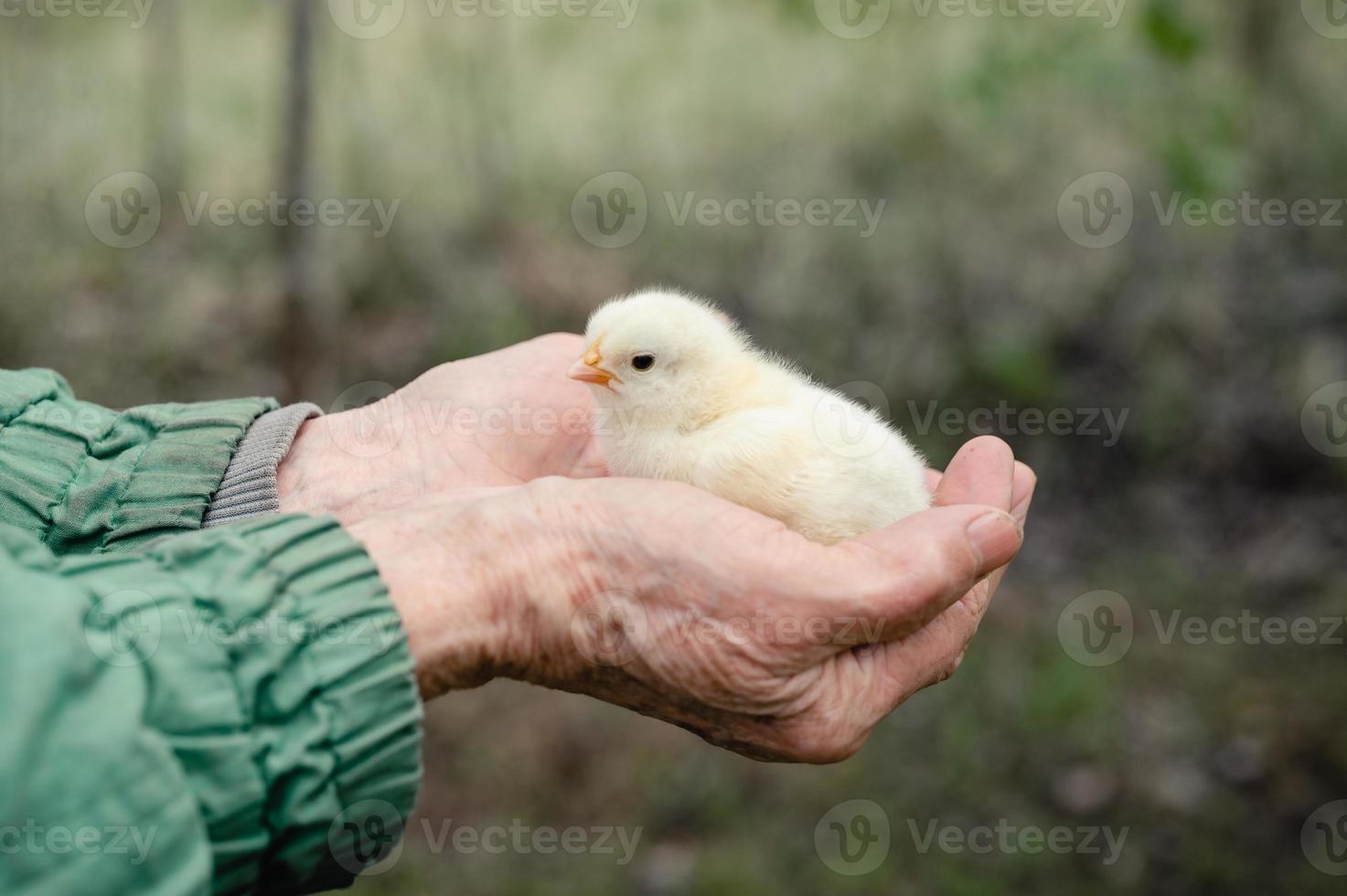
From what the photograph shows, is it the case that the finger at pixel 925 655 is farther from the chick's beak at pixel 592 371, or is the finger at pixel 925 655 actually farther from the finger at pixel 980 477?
the chick's beak at pixel 592 371

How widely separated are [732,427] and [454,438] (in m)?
0.92

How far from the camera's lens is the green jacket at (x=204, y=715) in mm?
1462

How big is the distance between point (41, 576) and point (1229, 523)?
535cm

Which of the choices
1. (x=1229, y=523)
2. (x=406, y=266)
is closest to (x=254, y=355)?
(x=406, y=266)

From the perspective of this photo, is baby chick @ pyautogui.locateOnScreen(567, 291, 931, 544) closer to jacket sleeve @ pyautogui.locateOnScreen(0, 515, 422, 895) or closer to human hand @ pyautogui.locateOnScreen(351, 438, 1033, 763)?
human hand @ pyautogui.locateOnScreen(351, 438, 1033, 763)

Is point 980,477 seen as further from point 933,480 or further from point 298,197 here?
point 298,197

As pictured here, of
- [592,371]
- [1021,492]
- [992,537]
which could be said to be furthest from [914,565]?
[592,371]

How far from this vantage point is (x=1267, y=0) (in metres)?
6.27

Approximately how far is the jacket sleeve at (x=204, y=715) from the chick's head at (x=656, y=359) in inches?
41.7

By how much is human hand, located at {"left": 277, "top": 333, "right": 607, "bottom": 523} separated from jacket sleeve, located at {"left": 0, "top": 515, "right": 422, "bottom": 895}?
3.71ft

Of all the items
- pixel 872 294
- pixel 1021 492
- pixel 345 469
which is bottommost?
pixel 872 294

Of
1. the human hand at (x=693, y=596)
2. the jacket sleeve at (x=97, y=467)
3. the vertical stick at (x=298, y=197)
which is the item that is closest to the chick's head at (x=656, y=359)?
the human hand at (x=693, y=596)

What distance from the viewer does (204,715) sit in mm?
1616

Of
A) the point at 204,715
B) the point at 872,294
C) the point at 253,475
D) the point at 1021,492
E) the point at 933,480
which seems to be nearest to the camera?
the point at 204,715
